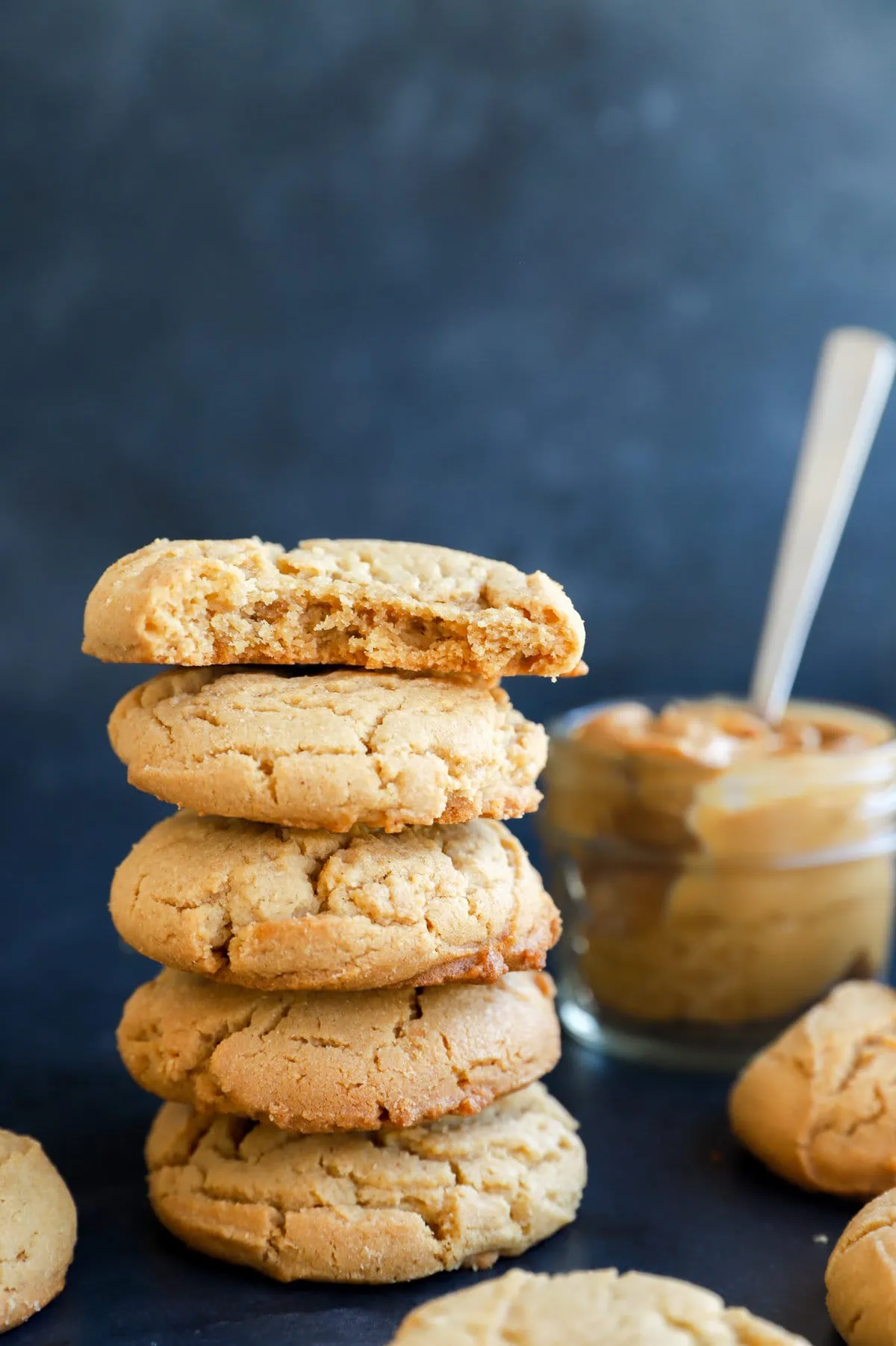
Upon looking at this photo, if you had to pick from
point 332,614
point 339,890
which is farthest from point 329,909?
point 332,614

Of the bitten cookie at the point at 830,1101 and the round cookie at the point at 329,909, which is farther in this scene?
the bitten cookie at the point at 830,1101

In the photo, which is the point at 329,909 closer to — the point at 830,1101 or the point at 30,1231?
the point at 30,1231

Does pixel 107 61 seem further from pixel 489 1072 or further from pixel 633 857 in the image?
pixel 489 1072

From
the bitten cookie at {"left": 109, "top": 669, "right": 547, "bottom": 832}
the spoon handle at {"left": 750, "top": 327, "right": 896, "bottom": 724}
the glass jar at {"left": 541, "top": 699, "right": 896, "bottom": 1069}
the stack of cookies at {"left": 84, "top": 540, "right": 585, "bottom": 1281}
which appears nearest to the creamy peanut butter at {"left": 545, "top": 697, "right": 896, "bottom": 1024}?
the glass jar at {"left": 541, "top": 699, "right": 896, "bottom": 1069}

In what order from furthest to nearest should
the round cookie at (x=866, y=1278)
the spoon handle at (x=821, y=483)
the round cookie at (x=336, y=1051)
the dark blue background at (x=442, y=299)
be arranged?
the dark blue background at (x=442, y=299), the spoon handle at (x=821, y=483), the round cookie at (x=336, y=1051), the round cookie at (x=866, y=1278)

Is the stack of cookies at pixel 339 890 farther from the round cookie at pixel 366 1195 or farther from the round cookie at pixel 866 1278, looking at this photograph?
the round cookie at pixel 866 1278

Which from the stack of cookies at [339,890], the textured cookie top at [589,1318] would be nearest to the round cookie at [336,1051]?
the stack of cookies at [339,890]

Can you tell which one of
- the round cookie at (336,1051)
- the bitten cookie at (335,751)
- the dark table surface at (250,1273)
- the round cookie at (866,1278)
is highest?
the bitten cookie at (335,751)
